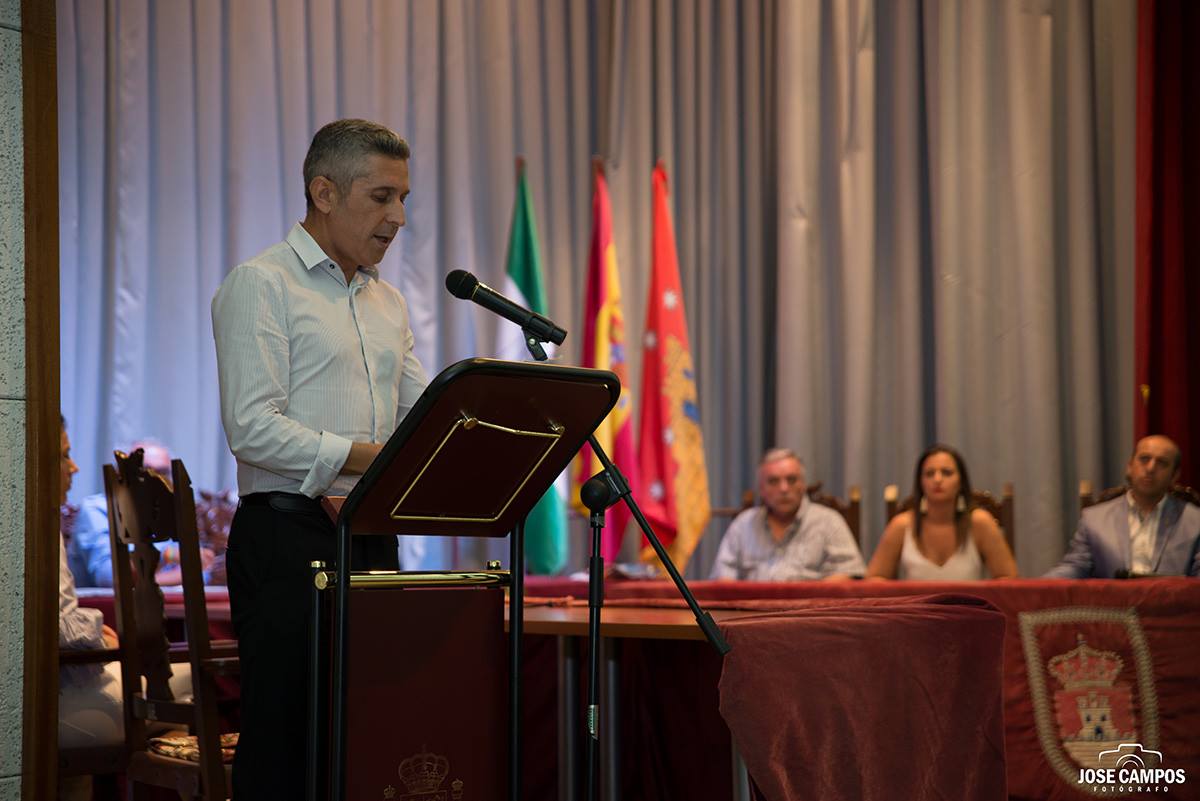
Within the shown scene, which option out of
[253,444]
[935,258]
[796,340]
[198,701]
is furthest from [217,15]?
[253,444]

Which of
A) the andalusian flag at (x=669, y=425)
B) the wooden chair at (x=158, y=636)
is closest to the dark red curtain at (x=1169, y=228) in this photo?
the andalusian flag at (x=669, y=425)

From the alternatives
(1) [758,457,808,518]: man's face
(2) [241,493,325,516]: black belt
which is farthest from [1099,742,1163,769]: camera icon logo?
(2) [241,493,325,516]: black belt

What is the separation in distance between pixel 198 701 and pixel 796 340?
4.31 metres

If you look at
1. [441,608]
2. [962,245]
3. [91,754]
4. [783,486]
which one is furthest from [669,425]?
[441,608]

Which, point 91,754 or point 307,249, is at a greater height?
point 307,249

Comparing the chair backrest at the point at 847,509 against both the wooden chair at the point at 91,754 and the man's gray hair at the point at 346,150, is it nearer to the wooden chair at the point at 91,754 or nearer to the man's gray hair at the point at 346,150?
the wooden chair at the point at 91,754

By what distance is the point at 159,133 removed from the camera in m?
6.09

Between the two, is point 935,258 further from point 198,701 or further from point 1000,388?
point 198,701

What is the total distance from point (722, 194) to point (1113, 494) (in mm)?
2587

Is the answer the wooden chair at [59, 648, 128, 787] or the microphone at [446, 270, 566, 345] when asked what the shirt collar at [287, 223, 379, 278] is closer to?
the microphone at [446, 270, 566, 345]

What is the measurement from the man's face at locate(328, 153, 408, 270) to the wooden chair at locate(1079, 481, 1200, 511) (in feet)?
12.3

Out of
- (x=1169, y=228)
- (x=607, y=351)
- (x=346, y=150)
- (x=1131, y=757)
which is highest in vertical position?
(x=1169, y=228)

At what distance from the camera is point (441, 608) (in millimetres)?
1829

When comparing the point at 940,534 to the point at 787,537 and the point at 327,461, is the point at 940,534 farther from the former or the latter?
the point at 327,461
